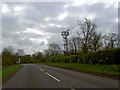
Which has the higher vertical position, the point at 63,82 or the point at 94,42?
the point at 94,42

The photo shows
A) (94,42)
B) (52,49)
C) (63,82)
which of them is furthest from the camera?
(52,49)

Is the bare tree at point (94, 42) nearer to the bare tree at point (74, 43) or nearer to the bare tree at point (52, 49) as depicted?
the bare tree at point (74, 43)

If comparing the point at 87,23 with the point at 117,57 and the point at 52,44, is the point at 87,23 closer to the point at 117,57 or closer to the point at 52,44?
the point at 117,57

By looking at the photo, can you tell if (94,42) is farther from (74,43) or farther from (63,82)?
(63,82)

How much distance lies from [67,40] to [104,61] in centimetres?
5321

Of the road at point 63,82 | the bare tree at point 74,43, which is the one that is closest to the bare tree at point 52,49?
the bare tree at point 74,43

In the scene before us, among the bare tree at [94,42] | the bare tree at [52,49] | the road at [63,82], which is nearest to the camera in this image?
the road at [63,82]

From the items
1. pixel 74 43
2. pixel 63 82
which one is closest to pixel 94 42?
pixel 74 43

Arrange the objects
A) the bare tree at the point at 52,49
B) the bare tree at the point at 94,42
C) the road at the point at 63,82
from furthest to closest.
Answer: the bare tree at the point at 52,49 < the bare tree at the point at 94,42 < the road at the point at 63,82

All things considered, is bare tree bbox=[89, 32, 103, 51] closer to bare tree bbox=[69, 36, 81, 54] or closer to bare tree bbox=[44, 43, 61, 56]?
bare tree bbox=[69, 36, 81, 54]

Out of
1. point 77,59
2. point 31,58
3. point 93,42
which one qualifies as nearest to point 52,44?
point 31,58

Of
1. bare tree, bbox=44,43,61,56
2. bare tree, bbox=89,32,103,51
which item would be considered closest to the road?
bare tree, bbox=89,32,103,51

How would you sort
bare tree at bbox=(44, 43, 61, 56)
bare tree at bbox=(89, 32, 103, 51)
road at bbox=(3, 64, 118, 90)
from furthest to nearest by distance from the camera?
bare tree at bbox=(44, 43, 61, 56) < bare tree at bbox=(89, 32, 103, 51) < road at bbox=(3, 64, 118, 90)

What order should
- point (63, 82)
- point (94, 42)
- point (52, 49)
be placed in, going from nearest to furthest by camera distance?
point (63, 82) → point (94, 42) → point (52, 49)
